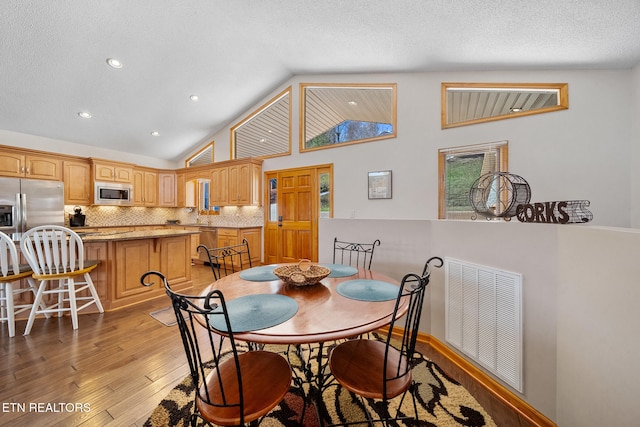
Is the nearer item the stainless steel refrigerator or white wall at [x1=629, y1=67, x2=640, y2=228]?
white wall at [x1=629, y1=67, x2=640, y2=228]

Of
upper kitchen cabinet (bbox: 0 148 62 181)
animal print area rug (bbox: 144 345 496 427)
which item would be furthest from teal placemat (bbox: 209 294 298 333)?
upper kitchen cabinet (bbox: 0 148 62 181)

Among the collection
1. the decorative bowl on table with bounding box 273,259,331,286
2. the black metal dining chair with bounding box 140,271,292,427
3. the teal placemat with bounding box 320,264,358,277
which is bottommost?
the black metal dining chair with bounding box 140,271,292,427

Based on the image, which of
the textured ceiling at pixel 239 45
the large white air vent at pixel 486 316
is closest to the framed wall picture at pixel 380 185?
the textured ceiling at pixel 239 45

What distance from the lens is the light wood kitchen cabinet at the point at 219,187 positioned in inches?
214

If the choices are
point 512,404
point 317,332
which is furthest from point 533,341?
point 317,332

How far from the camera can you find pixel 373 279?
168 cm

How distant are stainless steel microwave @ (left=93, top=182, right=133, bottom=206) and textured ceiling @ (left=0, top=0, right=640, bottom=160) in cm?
113

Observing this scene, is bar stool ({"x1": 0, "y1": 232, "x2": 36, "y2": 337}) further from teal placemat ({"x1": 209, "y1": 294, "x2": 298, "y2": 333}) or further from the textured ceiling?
teal placemat ({"x1": 209, "y1": 294, "x2": 298, "y2": 333})

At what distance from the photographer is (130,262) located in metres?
2.99

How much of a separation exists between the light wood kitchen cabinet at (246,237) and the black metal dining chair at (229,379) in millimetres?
3870

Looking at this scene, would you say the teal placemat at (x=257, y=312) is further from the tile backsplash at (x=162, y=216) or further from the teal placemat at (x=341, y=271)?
the tile backsplash at (x=162, y=216)

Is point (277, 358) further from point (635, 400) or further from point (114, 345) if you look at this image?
point (114, 345)

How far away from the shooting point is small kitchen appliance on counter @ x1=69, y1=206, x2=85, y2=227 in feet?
15.7

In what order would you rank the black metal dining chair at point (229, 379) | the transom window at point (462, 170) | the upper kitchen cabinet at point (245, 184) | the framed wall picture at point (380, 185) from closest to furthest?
the black metal dining chair at point (229, 379)
the transom window at point (462, 170)
the framed wall picture at point (380, 185)
the upper kitchen cabinet at point (245, 184)
